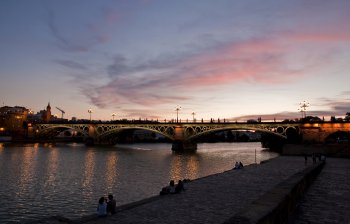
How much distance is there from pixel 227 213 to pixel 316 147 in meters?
64.6

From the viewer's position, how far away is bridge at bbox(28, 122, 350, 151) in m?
91.0

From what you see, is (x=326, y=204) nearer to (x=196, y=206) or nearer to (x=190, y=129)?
(x=196, y=206)

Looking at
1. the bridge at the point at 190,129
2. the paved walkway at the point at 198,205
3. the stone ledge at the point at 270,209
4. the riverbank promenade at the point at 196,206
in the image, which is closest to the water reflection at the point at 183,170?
the paved walkway at the point at 198,205

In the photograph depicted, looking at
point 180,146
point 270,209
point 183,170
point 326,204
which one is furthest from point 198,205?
point 180,146

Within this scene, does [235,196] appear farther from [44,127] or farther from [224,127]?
[44,127]

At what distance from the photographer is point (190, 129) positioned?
4700 inches

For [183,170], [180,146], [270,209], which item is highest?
[270,209]

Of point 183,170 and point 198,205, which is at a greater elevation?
point 198,205

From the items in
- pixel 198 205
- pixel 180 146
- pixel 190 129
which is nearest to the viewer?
pixel 198 205

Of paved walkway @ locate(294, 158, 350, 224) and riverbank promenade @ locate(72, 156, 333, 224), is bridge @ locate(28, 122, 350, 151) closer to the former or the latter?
paved walkway @ locate(294, 158, 350, 224)

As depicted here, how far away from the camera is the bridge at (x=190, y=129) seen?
91000 mm

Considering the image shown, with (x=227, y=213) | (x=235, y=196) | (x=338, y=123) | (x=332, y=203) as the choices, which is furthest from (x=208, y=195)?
(x=338, y=123)

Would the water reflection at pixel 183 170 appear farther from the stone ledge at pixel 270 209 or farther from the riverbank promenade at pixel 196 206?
the stone ledge at pixel 270 209

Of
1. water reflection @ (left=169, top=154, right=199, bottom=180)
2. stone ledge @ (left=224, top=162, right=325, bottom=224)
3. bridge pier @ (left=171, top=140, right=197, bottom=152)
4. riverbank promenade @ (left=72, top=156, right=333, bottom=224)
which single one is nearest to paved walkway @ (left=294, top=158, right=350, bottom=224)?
stone ledge @ (left=224, top=162, right=325, bottom=224)
